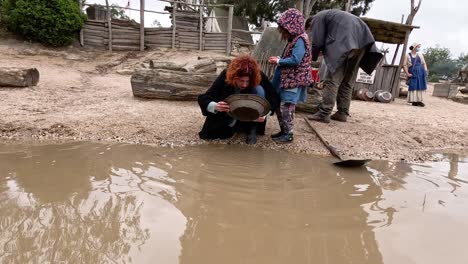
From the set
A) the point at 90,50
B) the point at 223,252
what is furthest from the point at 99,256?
the point at 90,50

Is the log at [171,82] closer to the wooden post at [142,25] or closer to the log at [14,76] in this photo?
the log at [14,76]

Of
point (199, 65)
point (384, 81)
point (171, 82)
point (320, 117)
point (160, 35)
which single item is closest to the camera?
point (320, 117)

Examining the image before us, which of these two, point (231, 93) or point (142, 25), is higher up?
point (142, 25)

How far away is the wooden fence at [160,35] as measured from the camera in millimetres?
12236

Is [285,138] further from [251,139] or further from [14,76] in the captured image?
[14,76]

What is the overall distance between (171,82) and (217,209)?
3.22 m

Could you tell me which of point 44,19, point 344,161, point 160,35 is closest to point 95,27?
point 44,19

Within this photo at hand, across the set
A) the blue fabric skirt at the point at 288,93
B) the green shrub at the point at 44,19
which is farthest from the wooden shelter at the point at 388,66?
the green shrub at the point at 44,19

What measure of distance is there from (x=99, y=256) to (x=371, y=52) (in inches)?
154

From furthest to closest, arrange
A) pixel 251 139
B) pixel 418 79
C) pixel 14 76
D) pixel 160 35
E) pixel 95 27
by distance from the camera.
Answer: pixel 160 35 → pixel 95 27 → pixel 418 79 → pixel 14 76 → pixel 251 139

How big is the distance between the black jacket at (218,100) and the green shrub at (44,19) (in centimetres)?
938

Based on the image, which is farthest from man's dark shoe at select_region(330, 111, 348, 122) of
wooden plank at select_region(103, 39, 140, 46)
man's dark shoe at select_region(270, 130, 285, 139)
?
wooden plank at select_region(103, 39, 140, 46)

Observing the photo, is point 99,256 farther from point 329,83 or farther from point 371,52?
→ point 371,52

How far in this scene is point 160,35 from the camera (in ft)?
42.5
